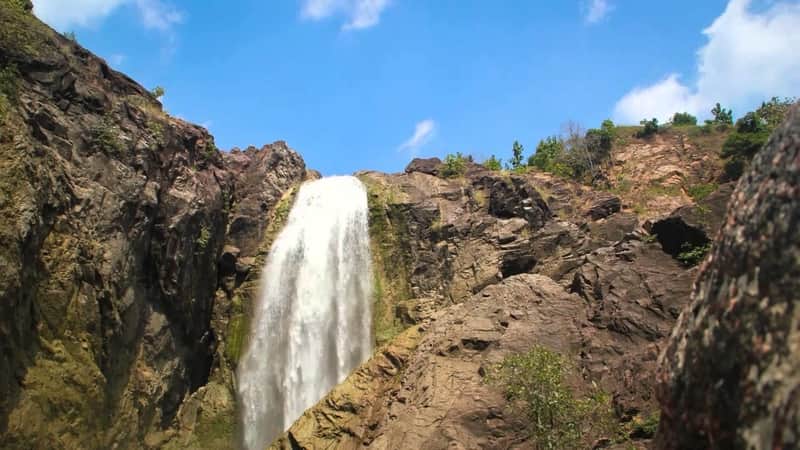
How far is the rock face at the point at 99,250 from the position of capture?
24.2 metres

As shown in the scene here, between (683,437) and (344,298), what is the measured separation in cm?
3624

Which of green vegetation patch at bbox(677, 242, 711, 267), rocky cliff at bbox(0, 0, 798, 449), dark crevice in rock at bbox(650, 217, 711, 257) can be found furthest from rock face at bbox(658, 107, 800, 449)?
dark crevice in rock at bbox(650, 217, 711, 257)

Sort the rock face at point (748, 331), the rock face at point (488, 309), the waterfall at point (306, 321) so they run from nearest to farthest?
the rock face at point (748, 331) → the rock face at point (488, 309) → the waterfall at point (306, 321)

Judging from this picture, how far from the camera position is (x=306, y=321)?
1602 inches

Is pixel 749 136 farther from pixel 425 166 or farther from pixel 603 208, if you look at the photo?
pixel 425 166

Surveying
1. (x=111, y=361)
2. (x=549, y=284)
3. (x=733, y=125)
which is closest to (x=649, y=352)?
(x=549, y=284)

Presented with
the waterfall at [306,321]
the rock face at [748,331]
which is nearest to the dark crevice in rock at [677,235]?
the waterfall at [306,321]

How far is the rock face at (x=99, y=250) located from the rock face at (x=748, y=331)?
23.2 metres

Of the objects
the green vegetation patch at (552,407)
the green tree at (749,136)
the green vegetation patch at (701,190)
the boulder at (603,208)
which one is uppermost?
the green tree at (749,136)

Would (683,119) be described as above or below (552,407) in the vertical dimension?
above

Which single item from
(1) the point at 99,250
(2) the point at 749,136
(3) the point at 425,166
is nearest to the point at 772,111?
(2) the point at 749,136

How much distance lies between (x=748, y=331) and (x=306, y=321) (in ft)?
122

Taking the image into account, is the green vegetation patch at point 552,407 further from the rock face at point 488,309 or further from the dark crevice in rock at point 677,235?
the dark crevice in rock at point 677,235

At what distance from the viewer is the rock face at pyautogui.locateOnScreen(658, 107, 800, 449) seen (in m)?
4.71
